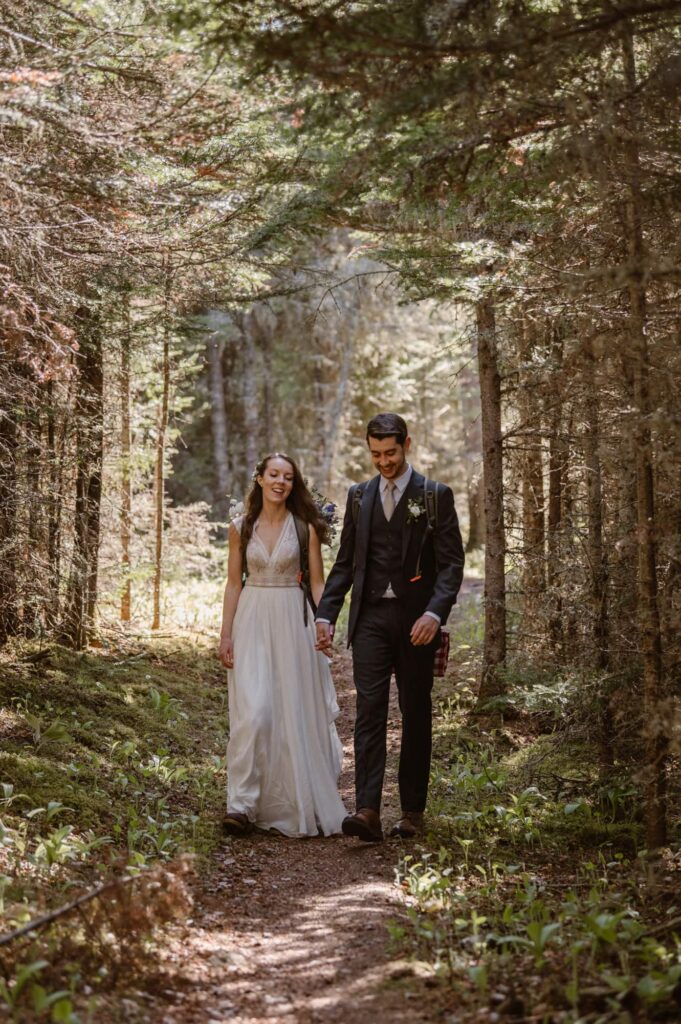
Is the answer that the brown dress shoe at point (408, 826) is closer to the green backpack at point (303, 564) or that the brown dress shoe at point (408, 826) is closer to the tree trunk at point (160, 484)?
the green backpack at point (303, 564)

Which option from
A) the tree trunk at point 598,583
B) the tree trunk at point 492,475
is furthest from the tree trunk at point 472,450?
the tree trunk at point 598,583

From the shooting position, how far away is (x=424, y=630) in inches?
248

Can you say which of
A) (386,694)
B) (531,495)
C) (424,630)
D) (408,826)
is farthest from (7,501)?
(531,495)

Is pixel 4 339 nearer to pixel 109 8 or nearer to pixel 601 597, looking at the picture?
pixel 109 8

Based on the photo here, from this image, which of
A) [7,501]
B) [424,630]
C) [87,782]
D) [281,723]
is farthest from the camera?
[7,501]

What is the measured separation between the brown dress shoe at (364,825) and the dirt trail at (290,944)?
87 millimetres

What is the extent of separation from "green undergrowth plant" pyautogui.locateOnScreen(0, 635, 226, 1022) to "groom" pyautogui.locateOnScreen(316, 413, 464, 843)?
52.9 inches

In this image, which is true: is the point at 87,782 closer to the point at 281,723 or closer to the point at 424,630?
the point at 281,723

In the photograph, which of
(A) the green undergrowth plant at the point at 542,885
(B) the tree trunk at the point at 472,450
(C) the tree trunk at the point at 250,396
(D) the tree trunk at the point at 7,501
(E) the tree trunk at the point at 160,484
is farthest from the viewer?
(C) the tree trunk at the point at 250,396

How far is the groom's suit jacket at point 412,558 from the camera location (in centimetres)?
655

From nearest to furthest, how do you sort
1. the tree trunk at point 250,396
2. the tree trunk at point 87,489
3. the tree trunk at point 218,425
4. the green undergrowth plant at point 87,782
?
the green undergrowth plant at point 87,782
the tree trunk at point 87,489
the tree trunk at point 250,396
the tree trunk at point 218,425

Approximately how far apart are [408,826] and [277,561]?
2174mm

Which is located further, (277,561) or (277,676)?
(277,561)

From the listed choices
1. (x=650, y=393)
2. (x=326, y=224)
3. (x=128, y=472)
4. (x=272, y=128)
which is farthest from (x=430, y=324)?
(x=650, y=393)
